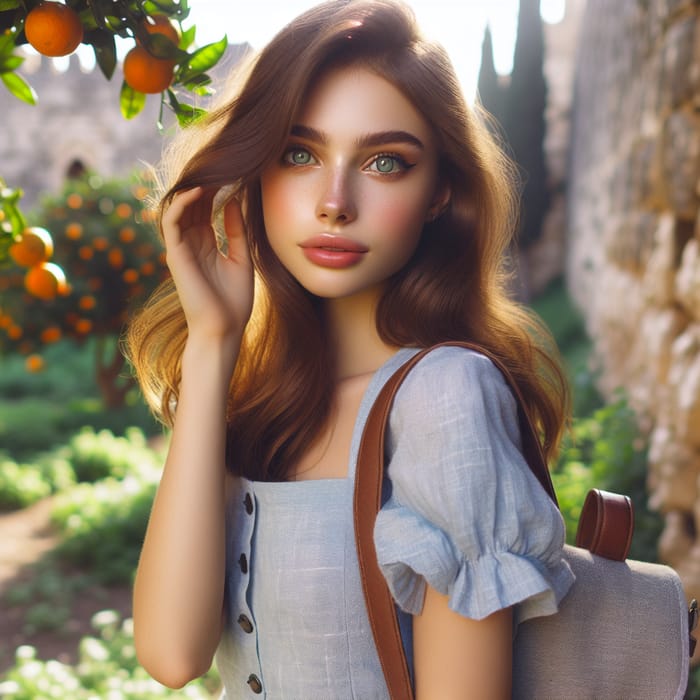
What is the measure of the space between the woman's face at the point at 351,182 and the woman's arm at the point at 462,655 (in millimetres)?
547

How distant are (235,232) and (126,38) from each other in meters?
0.39

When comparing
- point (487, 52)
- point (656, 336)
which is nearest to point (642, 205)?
point (656, 336)

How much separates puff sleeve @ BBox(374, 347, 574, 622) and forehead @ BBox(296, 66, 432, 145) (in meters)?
0.45

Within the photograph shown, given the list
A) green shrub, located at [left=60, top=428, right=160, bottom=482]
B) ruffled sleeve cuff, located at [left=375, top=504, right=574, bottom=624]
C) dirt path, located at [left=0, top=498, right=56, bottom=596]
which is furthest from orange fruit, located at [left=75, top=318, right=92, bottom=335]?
ruffled sleeve cuff, located at [left=375, top=504, right=574, bottom=624]

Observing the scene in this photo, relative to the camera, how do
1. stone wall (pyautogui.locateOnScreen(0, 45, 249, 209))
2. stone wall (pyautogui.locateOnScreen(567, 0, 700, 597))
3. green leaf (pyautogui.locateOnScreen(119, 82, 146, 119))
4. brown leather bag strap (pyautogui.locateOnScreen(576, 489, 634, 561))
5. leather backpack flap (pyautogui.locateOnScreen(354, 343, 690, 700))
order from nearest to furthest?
1. leather backpack flap (pyautogui.locateOnScreen(354, 343, 690, 700))
2. brown leather bag strap (pyautogui.locateOnScreen(576, 489, 634, 561))
3. green leaf (pyautogui.locateOnScreen(119, 82, 146, 119))
4. stone wall (pyautogui.locateOnScreen(567, 0, 700, 597))
5. stone wall (pyautogui.locateOnScreen(0, 45, 249, 209))

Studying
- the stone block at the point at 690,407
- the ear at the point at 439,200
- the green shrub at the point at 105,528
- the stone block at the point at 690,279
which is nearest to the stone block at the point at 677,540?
the stone block at the point at 690,407

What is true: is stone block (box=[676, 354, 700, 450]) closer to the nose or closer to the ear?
the ear

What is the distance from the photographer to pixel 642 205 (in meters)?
3.98

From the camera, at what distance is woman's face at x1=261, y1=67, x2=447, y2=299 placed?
1304 millimetres

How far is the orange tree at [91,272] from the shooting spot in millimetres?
9430

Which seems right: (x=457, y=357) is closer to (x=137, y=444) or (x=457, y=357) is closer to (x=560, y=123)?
(x=137, y=444)

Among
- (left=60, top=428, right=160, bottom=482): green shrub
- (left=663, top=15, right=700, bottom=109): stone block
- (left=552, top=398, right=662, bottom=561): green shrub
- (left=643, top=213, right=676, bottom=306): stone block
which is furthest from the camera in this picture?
(left=60, top=428, right=160, bottom=482): green shrub

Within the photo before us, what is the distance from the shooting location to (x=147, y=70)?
1233mm

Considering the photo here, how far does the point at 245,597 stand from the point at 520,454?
53 cm
